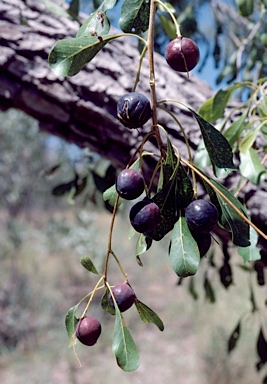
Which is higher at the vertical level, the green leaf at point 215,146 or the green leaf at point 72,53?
the green leaf at point 72,53

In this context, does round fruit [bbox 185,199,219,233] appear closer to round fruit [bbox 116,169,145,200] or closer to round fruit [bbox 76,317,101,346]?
round fruit [bbox 116,169,145,200]

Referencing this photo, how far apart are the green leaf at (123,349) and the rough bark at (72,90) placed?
0.71 metres

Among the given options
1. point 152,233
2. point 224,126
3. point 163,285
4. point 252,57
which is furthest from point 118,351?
point 163,285

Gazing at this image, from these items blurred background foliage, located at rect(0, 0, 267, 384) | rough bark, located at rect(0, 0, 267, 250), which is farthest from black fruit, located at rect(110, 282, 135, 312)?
blurred background foliage, located at rect(0, 0, 267, 384)

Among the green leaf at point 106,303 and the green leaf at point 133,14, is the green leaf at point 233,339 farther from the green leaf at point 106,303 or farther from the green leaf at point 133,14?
the green leaf at point 133,14

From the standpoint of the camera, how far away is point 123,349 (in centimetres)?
74

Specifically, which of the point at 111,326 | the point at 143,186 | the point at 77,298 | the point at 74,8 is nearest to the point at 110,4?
the point at 143,186

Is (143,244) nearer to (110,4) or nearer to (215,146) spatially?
(215,146)

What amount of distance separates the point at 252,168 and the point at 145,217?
22.6 inches

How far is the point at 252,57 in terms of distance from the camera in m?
2.13

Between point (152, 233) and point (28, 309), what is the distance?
6.10 m

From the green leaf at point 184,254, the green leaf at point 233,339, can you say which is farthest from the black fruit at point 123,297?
the green leaf at point 233,339

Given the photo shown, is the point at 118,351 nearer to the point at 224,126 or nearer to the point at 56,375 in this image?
the point at 224,126

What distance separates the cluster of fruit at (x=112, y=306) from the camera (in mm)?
755
